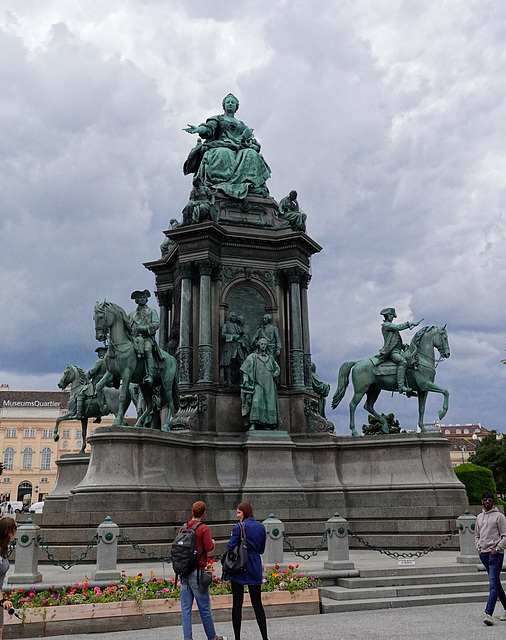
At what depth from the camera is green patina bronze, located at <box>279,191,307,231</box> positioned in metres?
26.5

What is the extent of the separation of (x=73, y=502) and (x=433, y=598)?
31.3 ft

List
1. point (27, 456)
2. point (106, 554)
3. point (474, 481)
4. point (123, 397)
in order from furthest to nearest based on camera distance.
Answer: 1. point (27, 456)
2. point (474, 481)
3. point (123, 397)
4. point (106, 554)

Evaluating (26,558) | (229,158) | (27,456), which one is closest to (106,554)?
(26,558)

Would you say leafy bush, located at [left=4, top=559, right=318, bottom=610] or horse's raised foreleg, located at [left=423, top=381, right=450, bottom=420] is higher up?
horse's raised foreleg, located at [left=423, top=381, right=450, bottom=420]

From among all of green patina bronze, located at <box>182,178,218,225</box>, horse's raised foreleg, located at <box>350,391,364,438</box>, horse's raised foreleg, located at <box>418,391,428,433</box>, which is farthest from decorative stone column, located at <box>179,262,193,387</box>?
horse's raised foreleg, located at <box>418,391,428,433</box>

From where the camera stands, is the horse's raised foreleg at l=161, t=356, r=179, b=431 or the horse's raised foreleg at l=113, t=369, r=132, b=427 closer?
the horse's raised foreleg at l=113, t=369, r=132, b=427

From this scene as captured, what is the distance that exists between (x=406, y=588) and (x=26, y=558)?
7364 mm

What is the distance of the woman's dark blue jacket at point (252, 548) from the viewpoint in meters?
9.30

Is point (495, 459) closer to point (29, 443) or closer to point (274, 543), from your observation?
point (274, 543)

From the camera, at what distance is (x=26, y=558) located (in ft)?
43.0

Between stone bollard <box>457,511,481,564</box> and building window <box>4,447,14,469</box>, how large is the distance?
342 feet

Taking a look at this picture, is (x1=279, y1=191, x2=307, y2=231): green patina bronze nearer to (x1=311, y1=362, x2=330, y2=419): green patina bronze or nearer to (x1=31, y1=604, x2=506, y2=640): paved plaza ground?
(x1=311, y1=362, x2=330, y2=419): green patina bronze

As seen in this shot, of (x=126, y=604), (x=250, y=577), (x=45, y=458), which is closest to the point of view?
(x=250, y=577)

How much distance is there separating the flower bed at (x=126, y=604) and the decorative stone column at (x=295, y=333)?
12.5 meters
